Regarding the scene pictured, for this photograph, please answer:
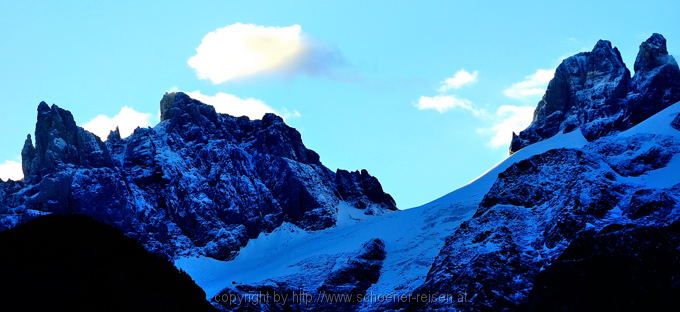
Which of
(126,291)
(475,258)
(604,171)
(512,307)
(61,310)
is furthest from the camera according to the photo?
(604,171)

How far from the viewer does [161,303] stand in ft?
221

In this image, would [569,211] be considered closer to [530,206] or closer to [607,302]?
[530,206]

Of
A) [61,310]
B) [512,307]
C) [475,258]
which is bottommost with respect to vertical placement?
[61,310]

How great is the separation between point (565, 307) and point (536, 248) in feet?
84.6

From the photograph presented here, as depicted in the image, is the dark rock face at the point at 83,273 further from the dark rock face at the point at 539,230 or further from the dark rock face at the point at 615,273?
the dark rock face at the point at 539,230

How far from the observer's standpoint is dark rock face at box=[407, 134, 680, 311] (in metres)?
168

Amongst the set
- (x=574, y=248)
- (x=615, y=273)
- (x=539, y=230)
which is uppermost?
(x=539, y=230)

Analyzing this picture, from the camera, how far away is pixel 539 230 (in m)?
186

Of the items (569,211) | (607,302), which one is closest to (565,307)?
(607,302)

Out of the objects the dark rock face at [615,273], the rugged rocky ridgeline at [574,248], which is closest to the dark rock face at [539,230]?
the rugged rocky ridgeline at [574,248]

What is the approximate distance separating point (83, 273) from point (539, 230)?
13176 centimetres

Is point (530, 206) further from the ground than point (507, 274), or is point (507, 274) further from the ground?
point (530, 206)

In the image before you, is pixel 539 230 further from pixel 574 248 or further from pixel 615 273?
pixel 615 273

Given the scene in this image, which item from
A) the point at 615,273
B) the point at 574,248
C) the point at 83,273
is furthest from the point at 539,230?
the point at 83,273
